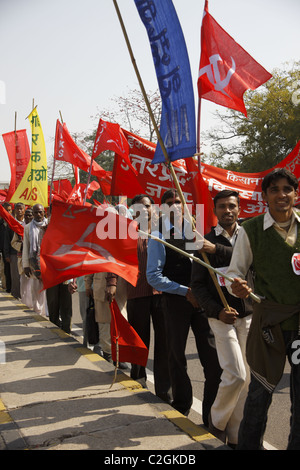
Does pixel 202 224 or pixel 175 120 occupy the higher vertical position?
pixel 175 120

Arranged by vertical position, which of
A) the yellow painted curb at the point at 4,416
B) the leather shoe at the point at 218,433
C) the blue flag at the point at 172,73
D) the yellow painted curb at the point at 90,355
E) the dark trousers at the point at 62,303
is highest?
the blue flag at the point at 172,73

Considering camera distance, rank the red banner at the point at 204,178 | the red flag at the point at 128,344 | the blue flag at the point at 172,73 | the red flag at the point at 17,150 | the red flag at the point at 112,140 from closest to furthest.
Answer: the blue flag at the point at 172,73
the red flag at the point at 128,344
the red banner at the point at 204,178
the red flag at the point at 112,140
the red flag at the point at 17,150

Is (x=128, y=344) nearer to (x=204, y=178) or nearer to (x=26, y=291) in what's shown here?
(x=204, y=178)

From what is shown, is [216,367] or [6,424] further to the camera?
[216,367]

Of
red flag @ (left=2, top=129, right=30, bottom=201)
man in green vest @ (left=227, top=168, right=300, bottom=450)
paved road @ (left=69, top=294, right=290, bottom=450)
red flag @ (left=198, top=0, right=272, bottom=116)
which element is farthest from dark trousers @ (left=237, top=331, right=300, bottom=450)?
red flag @ (left=2, top=129, right=30, bottom=201)

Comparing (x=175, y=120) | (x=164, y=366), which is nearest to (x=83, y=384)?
(x=164, y=366)

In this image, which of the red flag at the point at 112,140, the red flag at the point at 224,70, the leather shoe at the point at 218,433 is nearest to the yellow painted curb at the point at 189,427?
the leather shoe at the point at 218,433

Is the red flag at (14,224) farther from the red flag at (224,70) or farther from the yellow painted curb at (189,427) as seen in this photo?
the yellow painted curb at (189,427)

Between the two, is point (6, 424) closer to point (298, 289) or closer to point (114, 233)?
point (114, 233)

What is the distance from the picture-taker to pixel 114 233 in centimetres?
404

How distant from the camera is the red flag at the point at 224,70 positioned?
441 centimetres

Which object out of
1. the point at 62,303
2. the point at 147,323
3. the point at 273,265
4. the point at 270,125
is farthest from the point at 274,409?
the point at 270,125

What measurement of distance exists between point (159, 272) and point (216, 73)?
5.83ft
